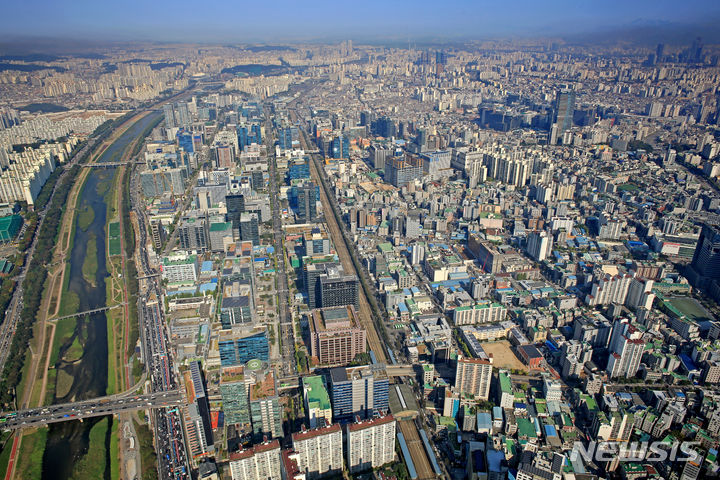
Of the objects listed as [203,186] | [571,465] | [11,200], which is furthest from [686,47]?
[11,200]

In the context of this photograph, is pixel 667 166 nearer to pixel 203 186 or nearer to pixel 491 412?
pixel 491 412

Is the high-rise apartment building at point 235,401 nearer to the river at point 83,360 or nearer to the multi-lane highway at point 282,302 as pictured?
the multi-lane highway at point 282,302

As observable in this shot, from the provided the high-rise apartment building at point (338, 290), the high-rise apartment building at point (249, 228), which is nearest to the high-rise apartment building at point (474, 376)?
the high-rise apartment building at point (338, 290)

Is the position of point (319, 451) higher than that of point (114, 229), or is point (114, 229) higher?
point (319, 451)

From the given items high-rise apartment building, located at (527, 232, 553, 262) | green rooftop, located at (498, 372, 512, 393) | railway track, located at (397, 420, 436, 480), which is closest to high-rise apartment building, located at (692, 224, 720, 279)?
high-rise apartment building, located at (527, 232, 553, 262)

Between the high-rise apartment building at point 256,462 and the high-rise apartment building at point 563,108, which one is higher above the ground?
the high-rise apartment building at point 563,108

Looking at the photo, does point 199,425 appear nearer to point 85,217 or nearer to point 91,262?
point 91,262

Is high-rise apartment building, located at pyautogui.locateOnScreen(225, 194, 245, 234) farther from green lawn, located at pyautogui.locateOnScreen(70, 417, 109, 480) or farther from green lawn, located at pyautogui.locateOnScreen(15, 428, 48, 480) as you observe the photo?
green lawn, located at pyautogui.locateOnScreen(15, 428, 48, 480)

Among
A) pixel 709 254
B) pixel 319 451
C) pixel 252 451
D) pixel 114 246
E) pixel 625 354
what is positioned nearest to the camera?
pixel 252 451

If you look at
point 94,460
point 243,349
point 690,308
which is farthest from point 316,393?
point 690,308
